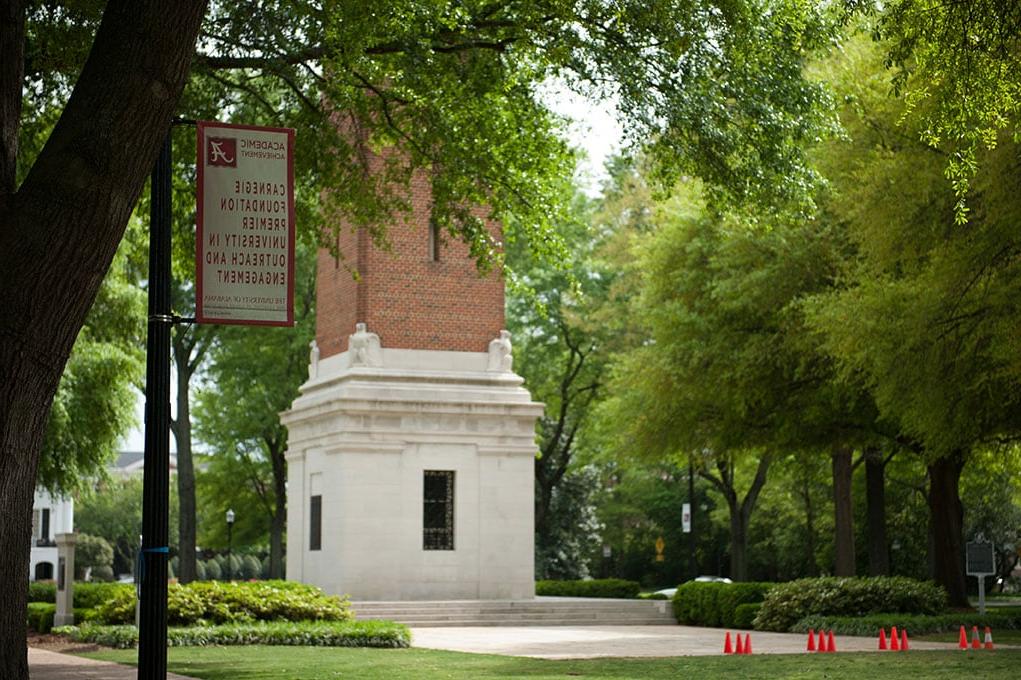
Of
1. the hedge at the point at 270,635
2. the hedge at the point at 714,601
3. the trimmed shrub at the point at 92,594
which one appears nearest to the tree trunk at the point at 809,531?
the hedge at the point at 714,601

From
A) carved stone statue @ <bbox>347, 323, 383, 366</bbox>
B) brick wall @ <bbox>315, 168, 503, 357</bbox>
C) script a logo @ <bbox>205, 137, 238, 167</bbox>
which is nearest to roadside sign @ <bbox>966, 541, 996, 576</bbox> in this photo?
brick wall @ <bbox>315, 168, 503, 357</bbox>

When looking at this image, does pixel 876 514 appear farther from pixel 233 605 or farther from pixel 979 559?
pixel 233 605

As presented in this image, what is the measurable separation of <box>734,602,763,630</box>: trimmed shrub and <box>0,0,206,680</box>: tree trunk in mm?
23266

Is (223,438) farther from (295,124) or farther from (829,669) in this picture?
(829,669)

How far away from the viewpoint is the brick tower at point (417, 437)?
1293 inches

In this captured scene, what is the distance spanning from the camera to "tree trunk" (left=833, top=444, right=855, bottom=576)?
35.0 metres

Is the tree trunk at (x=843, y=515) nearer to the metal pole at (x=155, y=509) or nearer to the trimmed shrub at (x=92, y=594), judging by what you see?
the trimmed shrub at (x=92, y=594)

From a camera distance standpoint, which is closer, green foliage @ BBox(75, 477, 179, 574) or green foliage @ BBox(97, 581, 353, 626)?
green foliage @ BBox(97, 581, 353, 626)

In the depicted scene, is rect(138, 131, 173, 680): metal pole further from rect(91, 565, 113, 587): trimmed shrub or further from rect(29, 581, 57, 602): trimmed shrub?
rect(91, 565, 113, 587): trimmed shrub

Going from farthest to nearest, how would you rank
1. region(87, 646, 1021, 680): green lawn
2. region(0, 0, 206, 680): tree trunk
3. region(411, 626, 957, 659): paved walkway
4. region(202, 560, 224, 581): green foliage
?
region(202, 560, 224, 581): green foliage < region(411, 626, 957, 659): paved walkway < region(87, 646, 1021, 680): green lawn < region(0, 0, 206, 680): tree trunk

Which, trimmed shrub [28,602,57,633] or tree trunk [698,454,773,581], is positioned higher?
tree trunk [698,454,773,581]

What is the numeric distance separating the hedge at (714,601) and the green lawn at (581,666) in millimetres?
11110

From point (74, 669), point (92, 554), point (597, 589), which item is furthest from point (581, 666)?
point (92, 554)

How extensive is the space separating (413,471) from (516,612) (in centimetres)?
412
